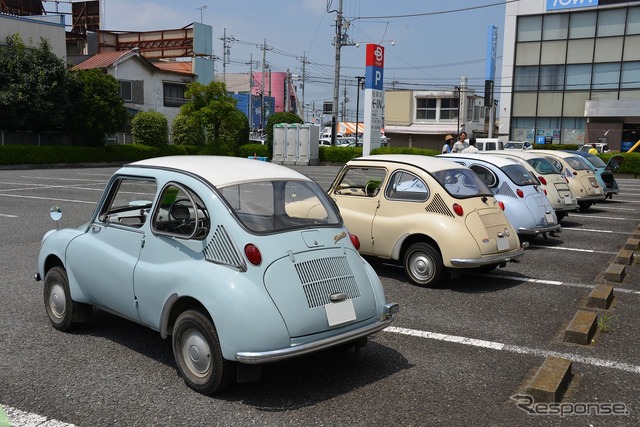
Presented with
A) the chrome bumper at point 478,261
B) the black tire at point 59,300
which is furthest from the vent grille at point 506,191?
the black tire at point 59,300

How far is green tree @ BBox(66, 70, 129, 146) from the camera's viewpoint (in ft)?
103

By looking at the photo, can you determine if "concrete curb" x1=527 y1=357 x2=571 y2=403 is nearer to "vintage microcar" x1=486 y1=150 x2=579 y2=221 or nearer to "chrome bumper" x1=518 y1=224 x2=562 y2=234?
"chrome bumper" x1=518 y1=224 x2=562 y2=234

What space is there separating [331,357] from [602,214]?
476 inches

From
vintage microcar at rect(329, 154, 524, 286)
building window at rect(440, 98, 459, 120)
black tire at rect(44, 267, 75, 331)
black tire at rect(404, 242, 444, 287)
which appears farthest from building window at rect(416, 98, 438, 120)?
black tire at rect(44, 267, 75, 331)

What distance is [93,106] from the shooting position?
104 ft

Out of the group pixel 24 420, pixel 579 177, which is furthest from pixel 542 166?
pixel 24 420

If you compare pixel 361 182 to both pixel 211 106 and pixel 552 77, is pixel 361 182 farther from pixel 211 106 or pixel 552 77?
pixel 552 77

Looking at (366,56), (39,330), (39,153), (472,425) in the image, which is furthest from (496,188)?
(39,153)

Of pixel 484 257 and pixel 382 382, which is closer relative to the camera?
pixel 382 382

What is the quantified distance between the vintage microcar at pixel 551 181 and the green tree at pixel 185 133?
92.9 feet

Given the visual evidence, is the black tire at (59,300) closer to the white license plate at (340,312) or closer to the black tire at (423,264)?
the white license plate at (340,312)

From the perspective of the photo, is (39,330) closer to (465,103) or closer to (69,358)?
(69,358)

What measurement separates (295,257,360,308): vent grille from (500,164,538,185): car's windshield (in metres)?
6.05

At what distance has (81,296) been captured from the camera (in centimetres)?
490
